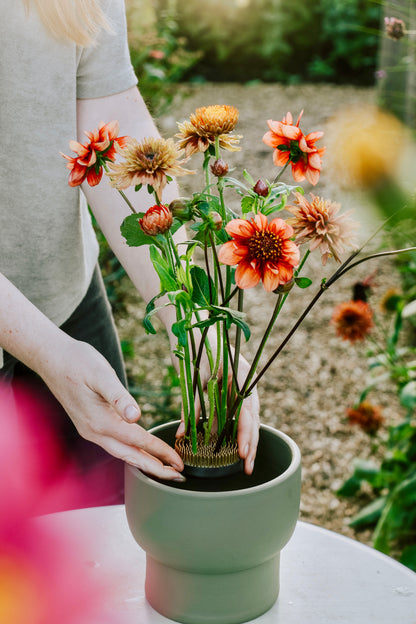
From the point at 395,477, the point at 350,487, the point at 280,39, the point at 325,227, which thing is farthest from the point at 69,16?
the point at 280,39

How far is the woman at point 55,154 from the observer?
953 mm

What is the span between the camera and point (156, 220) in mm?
624

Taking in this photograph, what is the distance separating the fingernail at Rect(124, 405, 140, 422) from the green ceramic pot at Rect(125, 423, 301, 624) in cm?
6

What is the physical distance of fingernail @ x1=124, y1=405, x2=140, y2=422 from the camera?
0.70m

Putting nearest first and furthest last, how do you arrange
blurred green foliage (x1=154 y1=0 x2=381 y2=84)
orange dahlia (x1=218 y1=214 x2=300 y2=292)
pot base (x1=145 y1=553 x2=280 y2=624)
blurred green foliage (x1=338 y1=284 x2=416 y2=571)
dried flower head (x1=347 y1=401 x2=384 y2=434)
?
orange dahlia (x1=218 y1=214 x2=300 y2=292)
pot base (x1=145 y1=553 x2=280 y2=624)
blurred green foliage (x1=338 y1=284 x2=416 y2=571)
dried flower head (x1=347 y1=401 x2=384 y2=434)
blurred green foliage (x1=154 y1=0 x2=381 y2=84)

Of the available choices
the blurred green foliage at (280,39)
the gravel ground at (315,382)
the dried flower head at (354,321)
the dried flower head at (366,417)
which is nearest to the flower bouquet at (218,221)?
the gravel ground at (315,382)

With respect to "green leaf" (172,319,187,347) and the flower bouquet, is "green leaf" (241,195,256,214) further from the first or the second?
"green leaf" (172,319,187,347)

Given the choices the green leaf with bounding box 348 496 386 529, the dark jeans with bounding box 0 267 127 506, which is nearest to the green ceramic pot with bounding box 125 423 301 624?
the dark jeans with bounding box 0 267 127 506

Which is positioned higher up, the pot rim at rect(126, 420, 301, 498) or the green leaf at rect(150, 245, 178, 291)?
the green leaf at rect(150, 245, 178, 291)

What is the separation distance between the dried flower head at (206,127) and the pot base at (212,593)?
41 cm

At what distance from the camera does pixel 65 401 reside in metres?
0.79

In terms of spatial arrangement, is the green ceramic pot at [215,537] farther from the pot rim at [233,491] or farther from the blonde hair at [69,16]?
the blonde hair at [69,16]

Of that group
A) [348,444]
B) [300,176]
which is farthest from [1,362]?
[348,444]

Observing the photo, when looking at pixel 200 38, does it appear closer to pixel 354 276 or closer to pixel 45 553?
pixel 354 276
